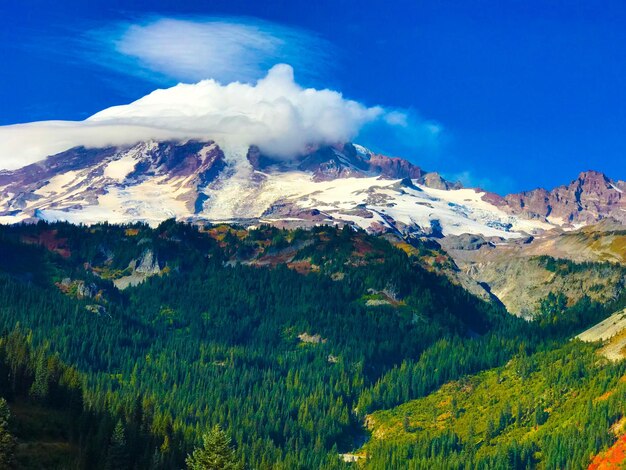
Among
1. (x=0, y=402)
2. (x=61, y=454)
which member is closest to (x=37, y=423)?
(x=61, y=454)

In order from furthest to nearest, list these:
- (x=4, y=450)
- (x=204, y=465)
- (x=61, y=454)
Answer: (x=61, y=454) → (x=4, y=450) → (x=204, y=465)

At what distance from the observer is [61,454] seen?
189m

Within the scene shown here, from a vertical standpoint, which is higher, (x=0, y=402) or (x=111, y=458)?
(x=0, y=402)

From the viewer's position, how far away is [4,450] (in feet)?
548

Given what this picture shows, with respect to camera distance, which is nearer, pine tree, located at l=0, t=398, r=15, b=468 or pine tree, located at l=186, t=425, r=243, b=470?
pine tree, located at l=186, t=425, r=243, b=470

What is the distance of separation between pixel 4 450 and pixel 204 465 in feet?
118

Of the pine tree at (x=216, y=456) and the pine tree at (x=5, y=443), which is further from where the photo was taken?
the pine tree at (x=5, y=443)

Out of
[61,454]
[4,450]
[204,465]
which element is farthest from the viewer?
[61,454]

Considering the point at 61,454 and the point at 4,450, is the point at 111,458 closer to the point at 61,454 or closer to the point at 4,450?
the point at 61,454

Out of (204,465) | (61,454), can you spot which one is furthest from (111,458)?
(204,465)

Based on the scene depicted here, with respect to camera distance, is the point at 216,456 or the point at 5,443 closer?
the point at 216,456

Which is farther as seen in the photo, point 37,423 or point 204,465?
point 37,423

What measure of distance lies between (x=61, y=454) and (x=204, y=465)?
46.6 metres

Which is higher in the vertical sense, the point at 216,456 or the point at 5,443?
the point at 216,456
